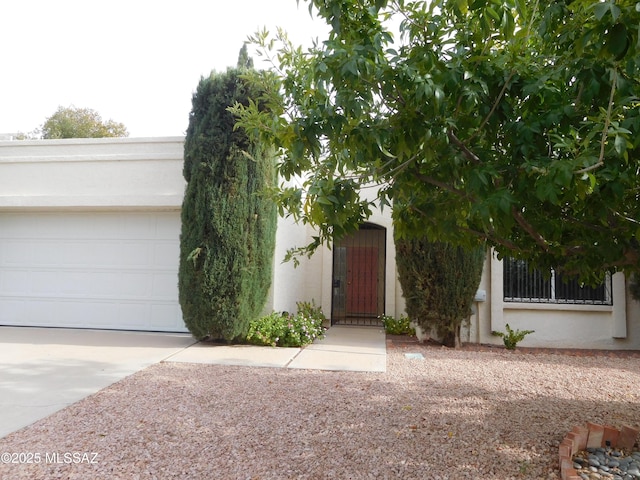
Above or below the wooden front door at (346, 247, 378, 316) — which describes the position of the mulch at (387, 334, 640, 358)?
below

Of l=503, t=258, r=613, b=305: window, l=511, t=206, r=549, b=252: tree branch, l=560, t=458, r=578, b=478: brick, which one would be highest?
l=511, t=206, r=549, b=252: tree branch

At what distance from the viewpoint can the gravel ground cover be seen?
3074 millimetres

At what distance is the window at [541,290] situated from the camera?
858 centimetres

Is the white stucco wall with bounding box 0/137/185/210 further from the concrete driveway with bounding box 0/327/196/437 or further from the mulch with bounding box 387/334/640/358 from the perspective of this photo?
the mulch with bounding box 387/334/640/358

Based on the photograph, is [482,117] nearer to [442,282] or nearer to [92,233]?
[442,282]

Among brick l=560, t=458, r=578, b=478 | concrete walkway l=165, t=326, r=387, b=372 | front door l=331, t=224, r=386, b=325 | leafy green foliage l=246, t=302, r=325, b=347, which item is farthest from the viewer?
front door l=331, t=224, r=386, b=325

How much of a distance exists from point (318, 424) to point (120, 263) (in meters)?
6.23

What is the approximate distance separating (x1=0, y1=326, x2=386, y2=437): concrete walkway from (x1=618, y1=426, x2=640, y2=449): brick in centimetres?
290

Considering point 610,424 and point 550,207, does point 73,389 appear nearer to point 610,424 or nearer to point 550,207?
point 550,207

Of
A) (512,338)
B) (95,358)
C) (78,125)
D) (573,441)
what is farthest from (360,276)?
(78,125)

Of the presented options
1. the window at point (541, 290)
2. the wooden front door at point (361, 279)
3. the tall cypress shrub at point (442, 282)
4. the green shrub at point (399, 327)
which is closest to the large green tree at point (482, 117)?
the tall cypress shrub at point (442, 282)

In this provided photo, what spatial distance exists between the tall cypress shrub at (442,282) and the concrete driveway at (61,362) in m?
3.92

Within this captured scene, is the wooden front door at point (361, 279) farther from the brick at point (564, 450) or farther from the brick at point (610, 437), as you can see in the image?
the brick at point (564, 450)

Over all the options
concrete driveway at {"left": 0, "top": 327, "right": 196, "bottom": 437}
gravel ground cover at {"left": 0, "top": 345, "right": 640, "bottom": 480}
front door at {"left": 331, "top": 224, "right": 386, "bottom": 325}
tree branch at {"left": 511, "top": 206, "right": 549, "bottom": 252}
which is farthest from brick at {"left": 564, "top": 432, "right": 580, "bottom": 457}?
front door at {"left": 331, "top": 224, "right": 386, "bottom": 325}
